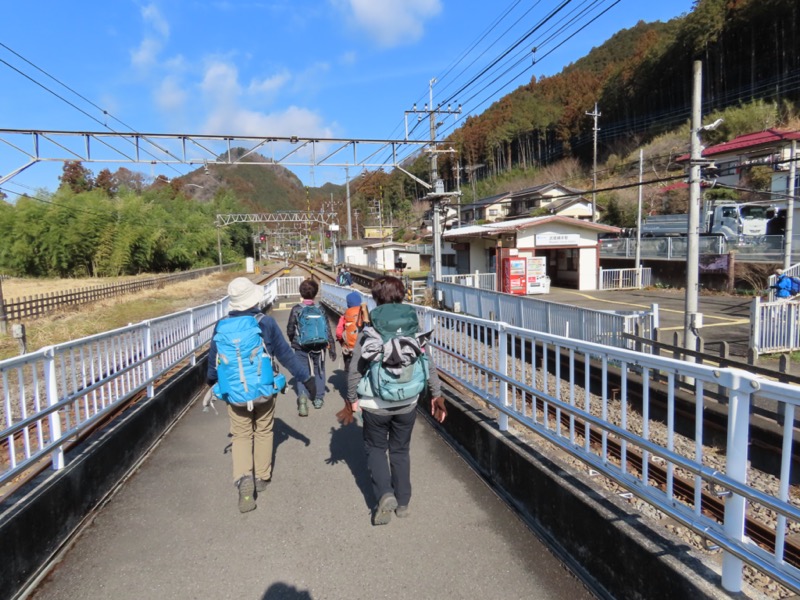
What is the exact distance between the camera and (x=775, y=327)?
10.4m

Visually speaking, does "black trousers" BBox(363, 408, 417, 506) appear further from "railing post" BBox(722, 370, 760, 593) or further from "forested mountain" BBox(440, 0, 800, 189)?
"forested mountain" BBox(440, 0, 800, 189)

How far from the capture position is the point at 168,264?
48.2 metres

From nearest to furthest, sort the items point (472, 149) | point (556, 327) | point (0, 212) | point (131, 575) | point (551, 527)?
point (131, 575) < point (551, 527) < point (556, 327) < point (0, 212) < point (472, 149)

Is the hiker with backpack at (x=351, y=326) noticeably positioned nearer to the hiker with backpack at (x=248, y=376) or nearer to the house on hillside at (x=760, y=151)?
the hiker with backpack at (x=248, y=376)

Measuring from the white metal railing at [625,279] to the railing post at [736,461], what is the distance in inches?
1013

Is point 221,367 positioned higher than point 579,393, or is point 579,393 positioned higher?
point 221,367

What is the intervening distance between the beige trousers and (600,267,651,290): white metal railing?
2505 cm

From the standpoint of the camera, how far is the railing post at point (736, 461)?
6.28ft

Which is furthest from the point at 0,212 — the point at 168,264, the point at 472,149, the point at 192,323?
the point at 472,149

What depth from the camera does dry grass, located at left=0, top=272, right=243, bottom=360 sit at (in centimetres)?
1411

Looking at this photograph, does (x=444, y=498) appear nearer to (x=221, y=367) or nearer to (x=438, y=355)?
(x=221, y=367)

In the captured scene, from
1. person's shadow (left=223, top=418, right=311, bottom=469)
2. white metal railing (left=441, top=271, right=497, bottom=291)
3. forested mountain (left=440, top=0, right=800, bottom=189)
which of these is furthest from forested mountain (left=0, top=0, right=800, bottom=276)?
person's shadow (left=223, top=418, right=311, bottom=469)

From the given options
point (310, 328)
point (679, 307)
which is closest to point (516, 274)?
point (679, 307)

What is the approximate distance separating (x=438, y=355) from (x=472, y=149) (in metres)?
90.4
